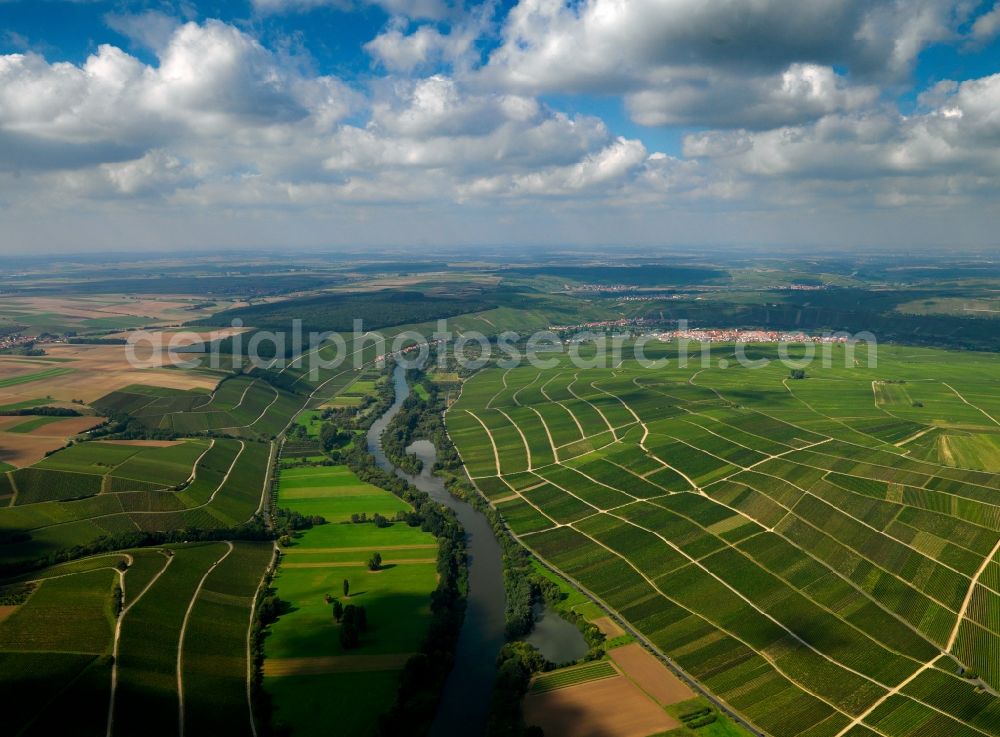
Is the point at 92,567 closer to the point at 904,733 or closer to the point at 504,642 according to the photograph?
the point at 504,642

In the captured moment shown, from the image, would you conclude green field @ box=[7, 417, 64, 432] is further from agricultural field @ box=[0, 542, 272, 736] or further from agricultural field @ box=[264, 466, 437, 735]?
agricultural field @ box=[0, 542, 272, 736]

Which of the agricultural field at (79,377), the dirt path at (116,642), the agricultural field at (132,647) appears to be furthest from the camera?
the agricultural field at (79,377)

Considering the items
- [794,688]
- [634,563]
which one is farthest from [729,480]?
[794,688]

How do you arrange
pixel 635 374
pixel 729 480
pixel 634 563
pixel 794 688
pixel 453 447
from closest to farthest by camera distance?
pixel 794 688 < pixel 634 563 < pixel 729 480 < pixel 453 447 < pixel 635 374

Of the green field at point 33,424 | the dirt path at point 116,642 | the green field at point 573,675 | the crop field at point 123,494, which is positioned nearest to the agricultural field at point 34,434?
the green field at point 33,424

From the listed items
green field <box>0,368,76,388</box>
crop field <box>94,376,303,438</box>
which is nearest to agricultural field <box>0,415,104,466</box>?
crop field <box>94,376,303,438</box>

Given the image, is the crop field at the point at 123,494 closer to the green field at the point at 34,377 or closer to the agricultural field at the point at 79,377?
the agricultural field at the point at 79,377
